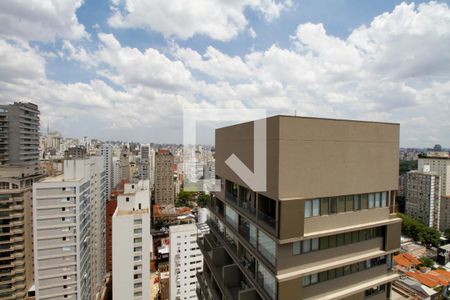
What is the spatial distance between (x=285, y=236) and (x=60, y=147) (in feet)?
300

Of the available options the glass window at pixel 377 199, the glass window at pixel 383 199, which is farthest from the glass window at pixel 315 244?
the glass window at pixel 383 199

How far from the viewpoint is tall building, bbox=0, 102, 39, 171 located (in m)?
33.3

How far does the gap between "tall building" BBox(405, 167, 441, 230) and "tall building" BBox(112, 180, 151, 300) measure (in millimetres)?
48137

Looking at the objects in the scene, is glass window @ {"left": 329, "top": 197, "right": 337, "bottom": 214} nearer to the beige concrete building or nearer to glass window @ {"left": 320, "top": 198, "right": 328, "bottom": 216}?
glass window @ {"left": 320, "top": 198, "right": 328, "bottom": 216}

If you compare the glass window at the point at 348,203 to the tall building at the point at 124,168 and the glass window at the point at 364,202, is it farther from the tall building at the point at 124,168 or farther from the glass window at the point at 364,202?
the tall building at the point at 124,168

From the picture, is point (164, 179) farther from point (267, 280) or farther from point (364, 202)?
point (364, 202)

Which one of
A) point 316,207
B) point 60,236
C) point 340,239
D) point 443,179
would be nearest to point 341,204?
point 316,207

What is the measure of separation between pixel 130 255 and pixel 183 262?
29.8 feet

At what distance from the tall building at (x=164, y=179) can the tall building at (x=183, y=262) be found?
31.0 metres

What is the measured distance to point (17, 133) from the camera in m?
34.1

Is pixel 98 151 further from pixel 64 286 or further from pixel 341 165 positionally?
pixel 341 165

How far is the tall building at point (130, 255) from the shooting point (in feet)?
51.4

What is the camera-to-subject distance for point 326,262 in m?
5.10

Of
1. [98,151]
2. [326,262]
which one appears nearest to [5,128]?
[98,151]
